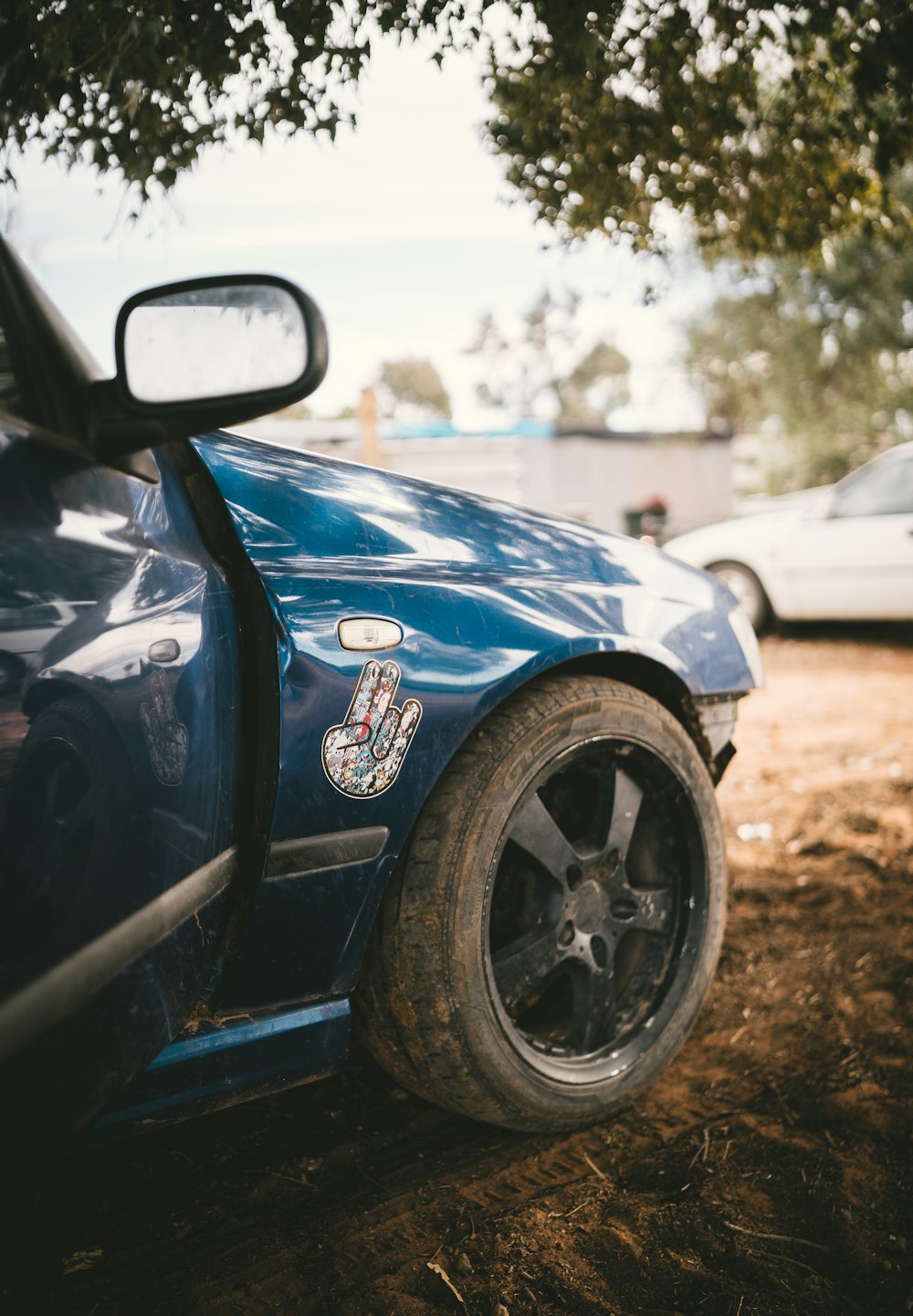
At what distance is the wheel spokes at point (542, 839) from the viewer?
5.86ft

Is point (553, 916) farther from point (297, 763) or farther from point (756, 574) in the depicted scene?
point (756, 574)

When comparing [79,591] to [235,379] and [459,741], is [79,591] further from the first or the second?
[459,741]

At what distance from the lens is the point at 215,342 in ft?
4.12

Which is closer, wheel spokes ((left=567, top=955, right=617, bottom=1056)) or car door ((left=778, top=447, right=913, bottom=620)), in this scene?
wheel spokes ((left=567, top=955, right=617, bottom=1056))

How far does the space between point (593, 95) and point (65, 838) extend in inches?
120

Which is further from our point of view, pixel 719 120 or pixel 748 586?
pixel 748 586

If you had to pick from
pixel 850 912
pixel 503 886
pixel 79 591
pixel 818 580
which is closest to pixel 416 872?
pixel 503 886

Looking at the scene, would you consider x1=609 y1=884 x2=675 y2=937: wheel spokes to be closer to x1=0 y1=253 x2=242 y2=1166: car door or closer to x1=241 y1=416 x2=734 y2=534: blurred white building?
x1=0 y1=253 x2=242 y2=1166: car door

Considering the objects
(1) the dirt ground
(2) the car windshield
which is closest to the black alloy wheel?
(1) the dirt ground

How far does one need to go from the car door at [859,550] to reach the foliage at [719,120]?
387cm

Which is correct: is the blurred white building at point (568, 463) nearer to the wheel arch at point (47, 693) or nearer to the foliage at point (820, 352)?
the foliage at point (820, 352)

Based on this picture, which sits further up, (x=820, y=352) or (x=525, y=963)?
(x=820, y=352)

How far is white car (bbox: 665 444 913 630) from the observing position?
7680 mm

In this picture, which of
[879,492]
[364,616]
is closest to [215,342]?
[364,616]
